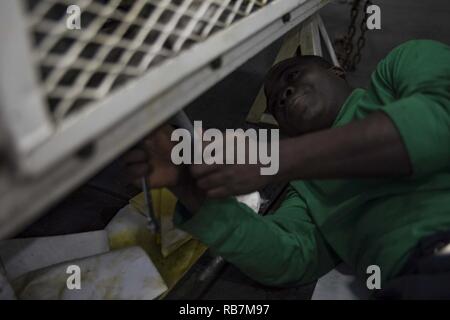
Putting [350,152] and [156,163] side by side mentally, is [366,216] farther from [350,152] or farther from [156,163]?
[156,163]

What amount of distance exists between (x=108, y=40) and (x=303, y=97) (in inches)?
28.0

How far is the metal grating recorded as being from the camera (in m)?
0.44

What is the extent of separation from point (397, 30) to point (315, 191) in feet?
6.99

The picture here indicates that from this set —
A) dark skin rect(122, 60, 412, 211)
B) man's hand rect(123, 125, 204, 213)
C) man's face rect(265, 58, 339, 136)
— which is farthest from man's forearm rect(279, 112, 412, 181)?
man's face rect(265, 58, 339, 136)

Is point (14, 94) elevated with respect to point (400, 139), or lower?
elevated

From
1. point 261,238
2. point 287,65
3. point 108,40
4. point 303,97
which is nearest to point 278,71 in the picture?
point 287,65

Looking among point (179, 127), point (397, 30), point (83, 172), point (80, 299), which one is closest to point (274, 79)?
point (179, 127)

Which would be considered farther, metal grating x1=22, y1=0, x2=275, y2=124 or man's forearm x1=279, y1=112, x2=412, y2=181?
man's forearm x1=279, y1=112, x2=412, y2=181

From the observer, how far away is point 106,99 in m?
0.45

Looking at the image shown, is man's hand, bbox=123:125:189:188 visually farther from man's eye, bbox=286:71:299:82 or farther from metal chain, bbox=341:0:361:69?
metal chain, bbox=341:0:361:69

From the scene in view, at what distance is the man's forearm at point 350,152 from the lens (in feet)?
2.07

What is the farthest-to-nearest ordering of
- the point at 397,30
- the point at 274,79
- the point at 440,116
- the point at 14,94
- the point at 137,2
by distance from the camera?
1. the point at 397,30
2. the point at 274,79
3. the point at 440,116
4. the point at 137,2
5. the point at 14,94

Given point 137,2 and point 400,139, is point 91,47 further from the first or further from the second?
point 400,139

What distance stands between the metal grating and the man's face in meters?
0.44
